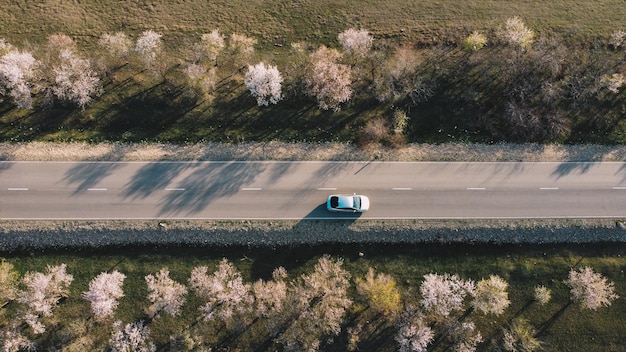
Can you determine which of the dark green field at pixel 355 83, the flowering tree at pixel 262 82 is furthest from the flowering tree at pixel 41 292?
the flowering tree at pixel 262 82

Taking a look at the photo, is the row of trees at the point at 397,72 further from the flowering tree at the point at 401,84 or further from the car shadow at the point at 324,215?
the car shadow at the point at 324,215

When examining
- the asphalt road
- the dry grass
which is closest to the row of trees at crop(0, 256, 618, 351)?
the asphalt road

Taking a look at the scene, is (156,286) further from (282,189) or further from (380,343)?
(380,343)

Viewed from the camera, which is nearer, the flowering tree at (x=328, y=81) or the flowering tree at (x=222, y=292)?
the flowering tree at (x=222, y=292)

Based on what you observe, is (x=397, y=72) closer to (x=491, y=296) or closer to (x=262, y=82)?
(x=262, y=82)

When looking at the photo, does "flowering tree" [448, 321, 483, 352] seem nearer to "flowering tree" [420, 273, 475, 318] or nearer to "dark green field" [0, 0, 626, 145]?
"flowering tree" [420, 273, 475, 318]

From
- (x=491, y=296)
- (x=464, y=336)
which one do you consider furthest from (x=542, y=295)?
(x=464, y=336)
